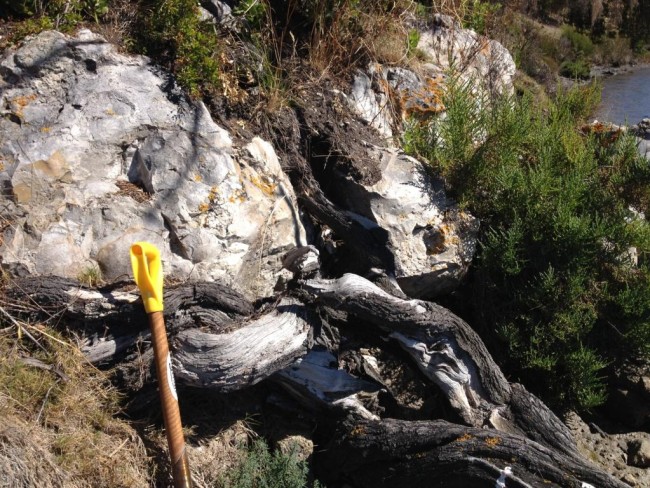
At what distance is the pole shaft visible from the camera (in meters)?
3.49

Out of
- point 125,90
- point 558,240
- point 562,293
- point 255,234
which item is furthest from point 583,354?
point 125,90

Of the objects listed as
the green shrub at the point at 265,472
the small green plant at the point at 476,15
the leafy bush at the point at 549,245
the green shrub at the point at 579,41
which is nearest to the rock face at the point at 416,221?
the leafy bush at the point at 549,245

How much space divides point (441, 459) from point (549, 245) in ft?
5.65

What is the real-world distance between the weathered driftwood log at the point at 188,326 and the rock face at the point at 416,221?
3.53 feet

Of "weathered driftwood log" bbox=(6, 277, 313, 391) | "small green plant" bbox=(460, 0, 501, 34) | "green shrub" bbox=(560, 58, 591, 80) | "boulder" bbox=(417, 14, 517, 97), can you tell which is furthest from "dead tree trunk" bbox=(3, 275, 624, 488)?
"green shrub" bbox=(560, 58, 591, 80)

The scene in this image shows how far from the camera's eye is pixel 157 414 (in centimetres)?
391

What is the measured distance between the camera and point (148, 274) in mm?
3488

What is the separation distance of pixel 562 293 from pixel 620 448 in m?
1.13

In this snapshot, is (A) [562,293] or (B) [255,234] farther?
(A) [562,293]

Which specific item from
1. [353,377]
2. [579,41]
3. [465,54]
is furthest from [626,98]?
[353,377]

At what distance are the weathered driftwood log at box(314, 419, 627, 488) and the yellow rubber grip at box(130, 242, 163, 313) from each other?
1434 mm

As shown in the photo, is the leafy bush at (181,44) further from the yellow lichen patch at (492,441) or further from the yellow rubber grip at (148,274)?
the yellow lichen patch at (492,441)

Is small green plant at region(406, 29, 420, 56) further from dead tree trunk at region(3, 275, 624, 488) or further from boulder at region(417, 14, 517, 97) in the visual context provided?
dead tree trunk at region(3, 275, 624, 488)

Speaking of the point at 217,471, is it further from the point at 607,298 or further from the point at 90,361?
the point at 607,298
